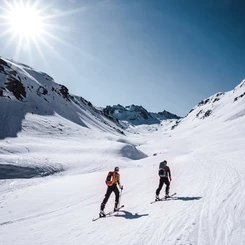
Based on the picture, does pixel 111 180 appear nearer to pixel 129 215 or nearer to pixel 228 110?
pixel 129 215

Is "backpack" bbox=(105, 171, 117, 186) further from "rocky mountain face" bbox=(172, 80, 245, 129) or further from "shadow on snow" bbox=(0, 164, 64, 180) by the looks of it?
"rocky mountain face" bbox=(172, 80, 245, 129)

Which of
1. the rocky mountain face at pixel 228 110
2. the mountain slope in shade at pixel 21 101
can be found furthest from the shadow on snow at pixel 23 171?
the rocky mountain face at pixel 228 110

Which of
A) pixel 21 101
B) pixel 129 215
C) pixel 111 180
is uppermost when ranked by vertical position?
pixel 21 101

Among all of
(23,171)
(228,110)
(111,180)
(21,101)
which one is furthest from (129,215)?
(228,110)

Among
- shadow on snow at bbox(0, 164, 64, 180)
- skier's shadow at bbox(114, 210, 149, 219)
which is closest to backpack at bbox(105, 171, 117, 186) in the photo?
skier's shadow at bbox(114, 210, 149, 219)

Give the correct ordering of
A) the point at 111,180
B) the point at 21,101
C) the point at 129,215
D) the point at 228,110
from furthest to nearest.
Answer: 1. the point at 228,110
2. the point at 21,101
3. the point at 111,180
4. the point at 129,215

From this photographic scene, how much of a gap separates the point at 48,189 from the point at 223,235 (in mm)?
15052

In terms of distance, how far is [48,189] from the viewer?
1817 cm

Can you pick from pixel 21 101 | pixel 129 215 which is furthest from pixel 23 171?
pixel 21 101

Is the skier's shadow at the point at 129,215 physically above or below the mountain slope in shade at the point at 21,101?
below

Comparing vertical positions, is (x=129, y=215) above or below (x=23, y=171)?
below

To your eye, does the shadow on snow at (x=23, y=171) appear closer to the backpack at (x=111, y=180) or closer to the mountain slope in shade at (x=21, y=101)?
the backpack at (x=111, y=180)

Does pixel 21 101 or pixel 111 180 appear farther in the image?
pixel 21 101

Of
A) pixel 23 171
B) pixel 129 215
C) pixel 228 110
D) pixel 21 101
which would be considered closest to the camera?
pixel 129 215
